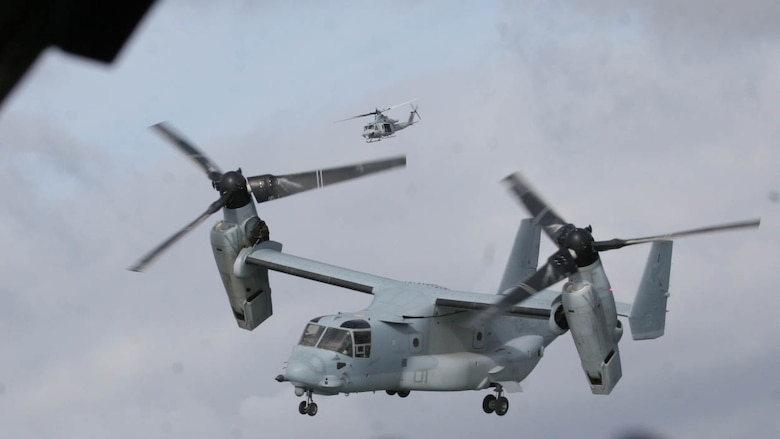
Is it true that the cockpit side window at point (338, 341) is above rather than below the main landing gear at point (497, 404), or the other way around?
above

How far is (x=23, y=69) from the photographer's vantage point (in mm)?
4125

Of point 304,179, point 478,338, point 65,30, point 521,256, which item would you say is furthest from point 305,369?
point 65,30

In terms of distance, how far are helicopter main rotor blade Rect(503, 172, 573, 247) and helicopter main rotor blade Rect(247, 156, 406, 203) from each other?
395cm

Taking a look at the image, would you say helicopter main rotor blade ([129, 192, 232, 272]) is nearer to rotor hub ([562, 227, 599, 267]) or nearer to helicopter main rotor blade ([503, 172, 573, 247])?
helicopter main rotor blade ([503, 172, 573, 247])

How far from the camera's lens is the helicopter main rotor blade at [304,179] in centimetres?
3459

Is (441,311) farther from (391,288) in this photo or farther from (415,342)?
(391,288)

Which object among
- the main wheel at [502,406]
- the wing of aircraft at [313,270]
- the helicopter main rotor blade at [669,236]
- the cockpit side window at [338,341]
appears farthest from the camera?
the wing of aircraft at [313,270]

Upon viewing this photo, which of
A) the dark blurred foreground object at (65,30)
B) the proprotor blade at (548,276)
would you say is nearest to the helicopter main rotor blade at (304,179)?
the proprotor blade at (548,276)

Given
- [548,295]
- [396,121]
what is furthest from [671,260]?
[396,121]

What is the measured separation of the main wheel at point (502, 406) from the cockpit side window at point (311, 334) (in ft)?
21.8

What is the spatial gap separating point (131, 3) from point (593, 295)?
25265mm

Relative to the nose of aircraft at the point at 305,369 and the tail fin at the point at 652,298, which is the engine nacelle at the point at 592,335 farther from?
the nose of aircraft at the point at 305,369

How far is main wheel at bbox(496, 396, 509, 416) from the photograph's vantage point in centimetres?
3369

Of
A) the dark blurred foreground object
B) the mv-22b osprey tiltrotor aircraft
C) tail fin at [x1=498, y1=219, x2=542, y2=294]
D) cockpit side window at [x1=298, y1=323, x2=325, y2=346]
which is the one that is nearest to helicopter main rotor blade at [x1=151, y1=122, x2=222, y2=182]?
the mv-22b osprey tiltrotor aircraft
